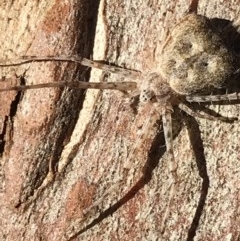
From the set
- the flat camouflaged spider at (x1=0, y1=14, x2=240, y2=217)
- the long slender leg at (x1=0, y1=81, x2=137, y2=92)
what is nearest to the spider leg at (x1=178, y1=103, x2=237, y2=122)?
the flat camouflaged spider at (x1=0, y1=14, x2=240, y2=217)

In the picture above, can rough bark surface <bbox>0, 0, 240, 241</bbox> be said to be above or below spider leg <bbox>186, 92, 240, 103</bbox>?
below

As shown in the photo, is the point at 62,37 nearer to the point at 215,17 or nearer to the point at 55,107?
the point at 55,107

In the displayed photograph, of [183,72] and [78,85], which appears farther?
[183,72]

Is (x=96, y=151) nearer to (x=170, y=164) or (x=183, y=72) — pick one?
(x=170, y=164)

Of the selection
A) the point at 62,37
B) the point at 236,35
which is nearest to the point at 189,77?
the point at 236,35

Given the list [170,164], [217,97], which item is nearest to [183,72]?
[217,97]

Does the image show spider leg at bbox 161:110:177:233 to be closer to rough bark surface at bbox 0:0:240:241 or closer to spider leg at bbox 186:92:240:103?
rough bark surface at bbox 0:0:240:241
